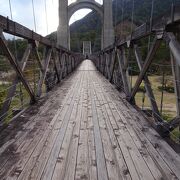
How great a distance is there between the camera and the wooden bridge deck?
1.65 m

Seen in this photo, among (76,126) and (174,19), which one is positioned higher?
(174,19)

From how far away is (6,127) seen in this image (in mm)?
2541

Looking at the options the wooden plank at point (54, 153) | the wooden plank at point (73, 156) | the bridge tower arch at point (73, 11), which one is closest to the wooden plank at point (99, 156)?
the wooden plank at point (73, 156)

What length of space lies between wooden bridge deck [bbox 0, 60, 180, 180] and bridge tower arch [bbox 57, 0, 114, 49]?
20.8 m

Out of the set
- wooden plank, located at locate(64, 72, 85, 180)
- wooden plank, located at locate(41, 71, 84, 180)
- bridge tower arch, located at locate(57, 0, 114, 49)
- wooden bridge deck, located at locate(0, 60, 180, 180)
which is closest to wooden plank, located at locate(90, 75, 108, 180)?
wooden bridge deck, located at locate(0, 60, 180, 180)

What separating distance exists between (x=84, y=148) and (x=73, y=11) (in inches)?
1025

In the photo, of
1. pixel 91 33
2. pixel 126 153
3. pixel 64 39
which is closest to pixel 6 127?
pixel 126 153

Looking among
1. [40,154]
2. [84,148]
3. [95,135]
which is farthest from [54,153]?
[95,135]

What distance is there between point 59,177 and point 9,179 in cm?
29

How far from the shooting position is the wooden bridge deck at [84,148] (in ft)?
Result: 5.43

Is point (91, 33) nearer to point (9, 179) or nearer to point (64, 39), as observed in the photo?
point (64, 39)

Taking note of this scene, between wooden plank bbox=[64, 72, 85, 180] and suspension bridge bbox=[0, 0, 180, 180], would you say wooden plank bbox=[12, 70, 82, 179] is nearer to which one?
suspension bridge bbox=[0, 0, 180, 180]

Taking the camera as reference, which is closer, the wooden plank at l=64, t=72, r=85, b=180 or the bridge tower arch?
the wooden plank at l=64, t=72, r=85, b=180

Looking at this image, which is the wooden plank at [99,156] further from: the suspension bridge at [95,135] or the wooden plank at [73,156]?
the wooden plank at [73,156]
